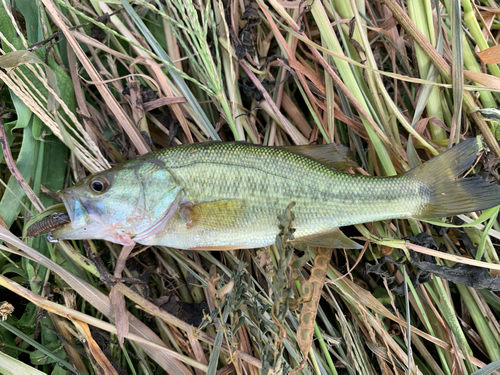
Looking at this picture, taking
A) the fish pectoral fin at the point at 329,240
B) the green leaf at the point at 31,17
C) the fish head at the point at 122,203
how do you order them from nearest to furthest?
the fish head at the point at 122,203, the fish pectoral fin at the point at 329,240, the green leaf at the point at 31,17

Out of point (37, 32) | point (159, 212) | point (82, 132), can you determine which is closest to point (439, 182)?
point (159, 212)

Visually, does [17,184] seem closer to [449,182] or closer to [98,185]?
[98,185]

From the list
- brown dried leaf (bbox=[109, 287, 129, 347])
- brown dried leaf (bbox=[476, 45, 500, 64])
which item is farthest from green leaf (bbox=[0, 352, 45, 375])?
brown dried leaf (bbox=[476, 45, 500, 64])

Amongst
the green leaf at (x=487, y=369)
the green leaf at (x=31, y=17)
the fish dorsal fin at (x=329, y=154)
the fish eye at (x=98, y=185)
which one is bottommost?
the green leaf at (x=487, y=369)

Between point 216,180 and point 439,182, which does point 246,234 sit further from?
point 439,182

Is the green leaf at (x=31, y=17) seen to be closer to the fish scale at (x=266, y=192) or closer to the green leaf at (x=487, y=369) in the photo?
the fish scale at (x=266, y=192)

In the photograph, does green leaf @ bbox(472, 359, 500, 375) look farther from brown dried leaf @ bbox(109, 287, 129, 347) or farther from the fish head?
brown dried leaf @ bbox(109, 287, 129, 347)

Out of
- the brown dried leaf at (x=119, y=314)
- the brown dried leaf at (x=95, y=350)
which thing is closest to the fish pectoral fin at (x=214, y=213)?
→ the brown dried leaf at (x=119, y=314)
